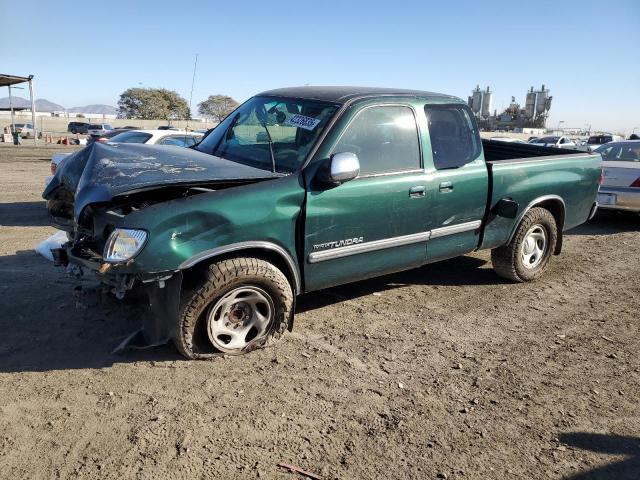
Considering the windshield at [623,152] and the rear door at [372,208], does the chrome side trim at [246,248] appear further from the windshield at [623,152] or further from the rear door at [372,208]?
the windshield at [623,152]

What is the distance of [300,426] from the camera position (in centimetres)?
306

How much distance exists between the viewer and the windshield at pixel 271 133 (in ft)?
13.8

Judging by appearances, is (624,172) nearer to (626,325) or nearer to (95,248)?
(626,325)

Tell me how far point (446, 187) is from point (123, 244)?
9.12 feet

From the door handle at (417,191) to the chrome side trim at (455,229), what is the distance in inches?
15.3

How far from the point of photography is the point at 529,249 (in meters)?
5.84

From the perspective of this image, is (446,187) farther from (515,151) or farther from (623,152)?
(623,152)

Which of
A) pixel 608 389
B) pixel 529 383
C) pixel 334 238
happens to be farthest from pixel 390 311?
pixel 608 389

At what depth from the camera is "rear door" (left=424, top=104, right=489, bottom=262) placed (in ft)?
15.3

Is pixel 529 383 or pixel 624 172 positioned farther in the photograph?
pixel 624 172

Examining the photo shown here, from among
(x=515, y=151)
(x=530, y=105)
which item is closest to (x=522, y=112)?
(x=530, y=105)

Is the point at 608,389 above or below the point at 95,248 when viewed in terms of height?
below

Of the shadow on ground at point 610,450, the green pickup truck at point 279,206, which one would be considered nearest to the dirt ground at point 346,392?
the shadow on ground at point 610,450

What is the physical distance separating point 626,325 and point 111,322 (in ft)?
14.7
